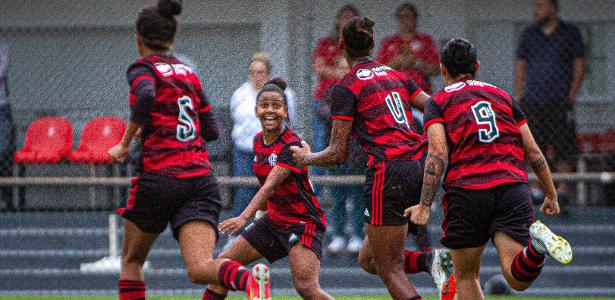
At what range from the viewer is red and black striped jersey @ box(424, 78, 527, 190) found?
17.9 feet

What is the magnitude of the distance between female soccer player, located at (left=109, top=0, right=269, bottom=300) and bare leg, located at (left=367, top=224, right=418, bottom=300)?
2.93ft

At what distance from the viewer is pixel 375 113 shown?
19.2 ft

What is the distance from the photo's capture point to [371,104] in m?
5.85

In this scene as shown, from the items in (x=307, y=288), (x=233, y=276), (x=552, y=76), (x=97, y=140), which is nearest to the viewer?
Result: (x=233, y=276)

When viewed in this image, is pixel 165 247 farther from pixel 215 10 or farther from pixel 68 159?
pixel 215 10

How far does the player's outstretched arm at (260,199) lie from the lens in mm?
5734

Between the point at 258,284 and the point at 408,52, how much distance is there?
336 centimetres

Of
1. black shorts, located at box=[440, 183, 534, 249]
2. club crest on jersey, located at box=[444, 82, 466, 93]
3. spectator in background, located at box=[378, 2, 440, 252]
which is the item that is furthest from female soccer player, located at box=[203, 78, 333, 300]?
spectator in background, located at box=[378, 2, 440, 252]

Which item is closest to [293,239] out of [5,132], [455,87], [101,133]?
[455,87]

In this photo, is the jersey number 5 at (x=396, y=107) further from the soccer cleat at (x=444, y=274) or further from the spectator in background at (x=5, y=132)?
the spectator in background at (x=5, y=132)

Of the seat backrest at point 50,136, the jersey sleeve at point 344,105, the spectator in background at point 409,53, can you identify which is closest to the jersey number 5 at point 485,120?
the jersey sleeve at point 344,105

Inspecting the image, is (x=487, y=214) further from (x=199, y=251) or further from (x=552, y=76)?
(x=552, y=76)

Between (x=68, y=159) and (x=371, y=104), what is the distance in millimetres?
4128

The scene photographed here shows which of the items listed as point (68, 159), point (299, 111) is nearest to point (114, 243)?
point (68, 159)
